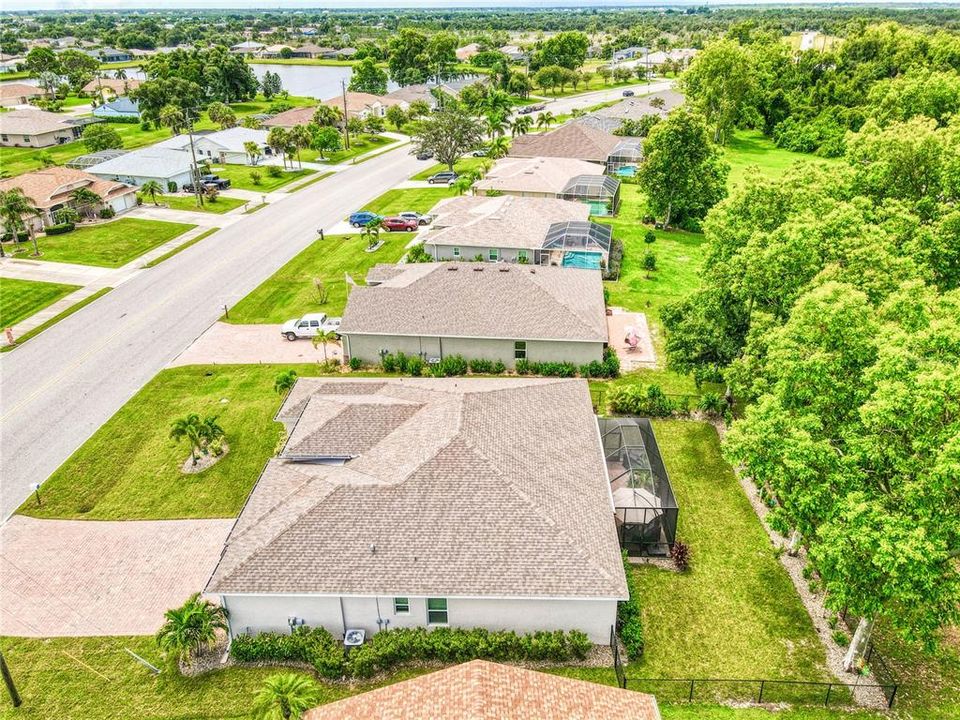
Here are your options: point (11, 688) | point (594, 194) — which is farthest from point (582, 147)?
point (11, 688)

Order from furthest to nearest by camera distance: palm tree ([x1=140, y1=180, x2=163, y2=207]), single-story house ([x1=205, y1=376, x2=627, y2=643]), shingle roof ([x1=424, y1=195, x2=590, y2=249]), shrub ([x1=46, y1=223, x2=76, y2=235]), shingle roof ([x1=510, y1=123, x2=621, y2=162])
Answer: shingle roof ([x1=510, y1=123, x2=621, y2=162])
palm tree ([x1=140, y1=180, x2=163, y2=207])
shrub ([x1=46, y1=223, x2=76, y2=235])
shingle roof ([x1=424, y1=195, x2=590, y2=249])
single-story house ([x1=205, y1=376, x2=627, y2=643])

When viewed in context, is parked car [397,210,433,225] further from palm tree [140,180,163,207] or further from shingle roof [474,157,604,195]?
palm tree [140,180,163,207]

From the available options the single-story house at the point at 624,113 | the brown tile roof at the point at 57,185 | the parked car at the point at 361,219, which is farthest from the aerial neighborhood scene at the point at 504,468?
the single-story house at the point at 624,113

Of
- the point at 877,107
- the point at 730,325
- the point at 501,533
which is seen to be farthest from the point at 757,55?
the point at 501,533

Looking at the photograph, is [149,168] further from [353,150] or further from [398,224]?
[398,224]

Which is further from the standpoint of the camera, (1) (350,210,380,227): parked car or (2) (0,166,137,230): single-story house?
(1) (350,210,380,227): parked car

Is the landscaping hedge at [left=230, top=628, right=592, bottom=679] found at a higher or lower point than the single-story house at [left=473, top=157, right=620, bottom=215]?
lower

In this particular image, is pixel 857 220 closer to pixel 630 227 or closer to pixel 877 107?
pixel 630 227

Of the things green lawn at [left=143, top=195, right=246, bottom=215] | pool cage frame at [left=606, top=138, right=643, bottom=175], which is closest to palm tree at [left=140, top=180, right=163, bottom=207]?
green lawn at [left=143, top=195, right=246, bottom=215]
